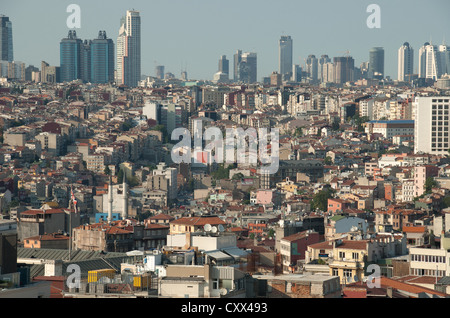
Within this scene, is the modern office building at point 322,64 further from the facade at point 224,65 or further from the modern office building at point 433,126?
the modern office building at point 433,126

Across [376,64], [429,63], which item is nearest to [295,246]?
[429,63]

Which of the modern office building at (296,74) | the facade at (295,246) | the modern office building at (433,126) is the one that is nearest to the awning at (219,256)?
the facade at (295,246)

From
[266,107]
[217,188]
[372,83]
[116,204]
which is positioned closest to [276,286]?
[116,204]

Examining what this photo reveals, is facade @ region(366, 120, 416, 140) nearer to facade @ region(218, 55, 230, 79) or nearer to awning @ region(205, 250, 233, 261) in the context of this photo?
awning @ region(205, 250, 233, 261)

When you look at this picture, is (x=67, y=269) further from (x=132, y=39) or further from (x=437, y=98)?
(x=132, y=39)

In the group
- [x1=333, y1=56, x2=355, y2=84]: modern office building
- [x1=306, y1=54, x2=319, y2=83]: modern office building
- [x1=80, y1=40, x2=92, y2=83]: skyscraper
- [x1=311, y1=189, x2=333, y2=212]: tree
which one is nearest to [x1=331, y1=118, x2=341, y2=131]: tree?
[x1=311, y1=189, x2=333, y2=212]: tree
